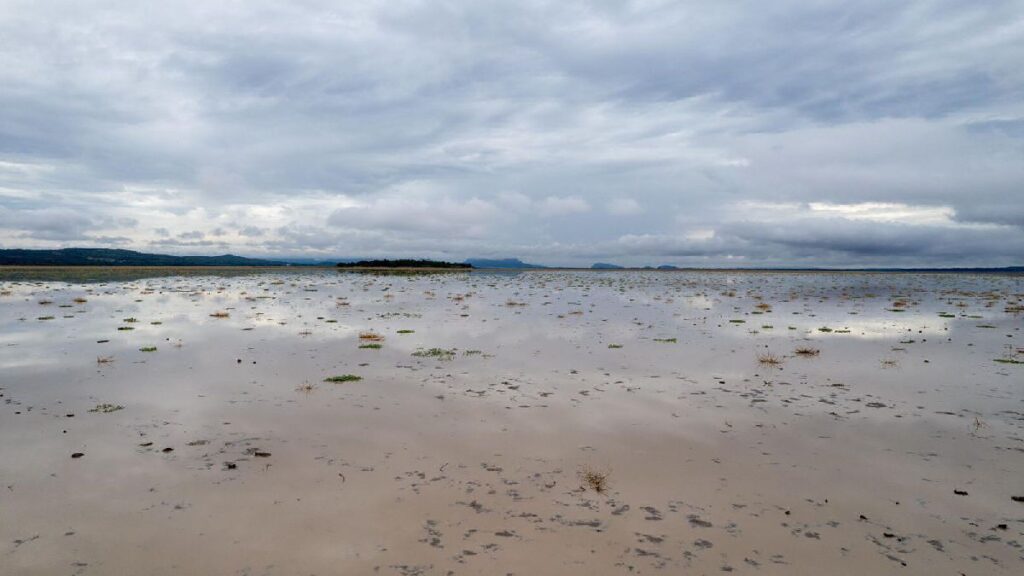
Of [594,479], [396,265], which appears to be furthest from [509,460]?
[396,265]

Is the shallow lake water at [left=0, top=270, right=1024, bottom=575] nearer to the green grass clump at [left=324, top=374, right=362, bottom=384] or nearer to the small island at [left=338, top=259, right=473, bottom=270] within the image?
the green grass clump at [left=324, top=374, right=362, bottom=384]

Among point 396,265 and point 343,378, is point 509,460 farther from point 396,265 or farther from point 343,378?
point 396,265

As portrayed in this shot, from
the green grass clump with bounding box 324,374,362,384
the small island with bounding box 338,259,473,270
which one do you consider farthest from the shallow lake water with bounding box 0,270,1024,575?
the small island with bounding box 338,259,473,270

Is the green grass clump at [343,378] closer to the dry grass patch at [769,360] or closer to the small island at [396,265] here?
the dry grass patch at [769,360]

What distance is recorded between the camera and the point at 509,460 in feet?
30.8

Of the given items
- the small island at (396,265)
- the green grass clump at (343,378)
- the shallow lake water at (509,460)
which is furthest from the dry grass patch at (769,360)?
the small island at (396,265)

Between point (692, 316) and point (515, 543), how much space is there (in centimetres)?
2991

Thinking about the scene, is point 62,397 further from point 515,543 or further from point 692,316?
point 692,316

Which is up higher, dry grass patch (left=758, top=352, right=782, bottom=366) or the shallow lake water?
dry grass patch (left=758, top=352, right=782, bottom=366)

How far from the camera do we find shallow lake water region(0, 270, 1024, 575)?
648 centimetres

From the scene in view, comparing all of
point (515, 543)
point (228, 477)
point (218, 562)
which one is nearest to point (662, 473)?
point (515, 543)

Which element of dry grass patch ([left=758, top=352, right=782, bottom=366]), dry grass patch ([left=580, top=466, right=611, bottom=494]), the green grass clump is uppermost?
dry grass patch ([left=758, top=352, right=782, bottom=366])

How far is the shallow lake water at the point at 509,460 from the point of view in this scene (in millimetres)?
6477

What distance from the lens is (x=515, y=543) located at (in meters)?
6.63
